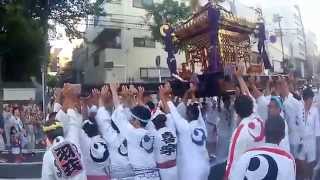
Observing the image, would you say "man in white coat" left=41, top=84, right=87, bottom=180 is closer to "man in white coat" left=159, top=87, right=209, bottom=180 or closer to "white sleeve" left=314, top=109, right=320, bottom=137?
"man in white coat" left=159, top=87, right=209, bottom=180

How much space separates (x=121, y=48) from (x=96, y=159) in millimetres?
4625

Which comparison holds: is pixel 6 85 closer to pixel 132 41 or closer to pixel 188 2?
pixel 132 41

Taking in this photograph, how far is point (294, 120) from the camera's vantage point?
6.73 m

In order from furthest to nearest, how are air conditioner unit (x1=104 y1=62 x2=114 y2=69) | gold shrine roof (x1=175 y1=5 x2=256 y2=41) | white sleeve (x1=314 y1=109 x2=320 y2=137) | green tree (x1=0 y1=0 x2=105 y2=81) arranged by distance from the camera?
green tree (x1=0 y1=0 x2=105 y2=81) < air conditioner unit (x1=104 y1=62 x2=114 y2=69) < gold shrine roof (x1=175 y1=5 x2=256 y2=41) < white sleeve (x1=314 y1=109 x2=320 y2=137)

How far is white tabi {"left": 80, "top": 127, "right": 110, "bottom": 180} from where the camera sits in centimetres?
544

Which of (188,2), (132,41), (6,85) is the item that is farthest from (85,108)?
(6,85)

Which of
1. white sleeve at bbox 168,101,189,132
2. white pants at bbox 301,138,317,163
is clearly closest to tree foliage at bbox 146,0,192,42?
white pants at bbox 301,138,317,163

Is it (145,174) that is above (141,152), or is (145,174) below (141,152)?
below

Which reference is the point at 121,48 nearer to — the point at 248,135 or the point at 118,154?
the point at 118,154

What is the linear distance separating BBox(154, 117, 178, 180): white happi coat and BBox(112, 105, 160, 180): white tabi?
0.27 ft

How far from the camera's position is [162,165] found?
5441mm

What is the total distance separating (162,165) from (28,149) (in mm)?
8829

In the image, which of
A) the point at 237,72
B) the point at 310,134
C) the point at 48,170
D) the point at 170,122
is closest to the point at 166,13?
the point at 237,72

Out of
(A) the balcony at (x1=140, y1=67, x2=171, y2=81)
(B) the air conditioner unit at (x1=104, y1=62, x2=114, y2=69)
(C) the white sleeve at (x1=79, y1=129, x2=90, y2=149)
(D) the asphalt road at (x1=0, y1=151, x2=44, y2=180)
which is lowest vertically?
(D) the asphalt road at (x1=0, y1=151, x2=44, y2=180)
